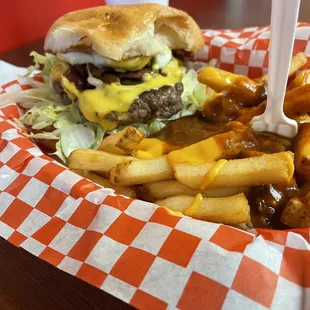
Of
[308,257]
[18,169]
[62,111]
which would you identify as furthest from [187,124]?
[308,257]

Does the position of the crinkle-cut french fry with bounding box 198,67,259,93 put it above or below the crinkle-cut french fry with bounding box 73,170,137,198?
above

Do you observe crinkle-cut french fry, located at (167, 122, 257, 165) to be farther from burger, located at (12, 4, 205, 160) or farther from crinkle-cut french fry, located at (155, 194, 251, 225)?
burger, located at (12, 4, 205, 160)

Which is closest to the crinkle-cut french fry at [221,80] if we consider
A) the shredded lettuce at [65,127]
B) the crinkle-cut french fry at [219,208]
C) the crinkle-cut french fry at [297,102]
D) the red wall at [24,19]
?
the crinkle-cut french fry at [297,102]

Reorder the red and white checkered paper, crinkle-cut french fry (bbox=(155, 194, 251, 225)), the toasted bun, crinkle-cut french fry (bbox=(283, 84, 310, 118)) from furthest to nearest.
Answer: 1. the toasted bun
2. crinkle-cut french fry (bbox=(283, 84, 310, 118))
3. crinkle-cut french fry (bbox=(155, 194, 251, 225))
4. the red and white checkered paper

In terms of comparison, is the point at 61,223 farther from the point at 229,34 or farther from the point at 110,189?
the point at 229,34

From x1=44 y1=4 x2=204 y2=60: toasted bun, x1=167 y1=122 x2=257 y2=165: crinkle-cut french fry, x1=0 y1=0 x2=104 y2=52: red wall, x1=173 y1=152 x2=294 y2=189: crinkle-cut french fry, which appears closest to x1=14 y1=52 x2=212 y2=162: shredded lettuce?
x1=44 y1=4 x2=204 y2=60: toasted bun

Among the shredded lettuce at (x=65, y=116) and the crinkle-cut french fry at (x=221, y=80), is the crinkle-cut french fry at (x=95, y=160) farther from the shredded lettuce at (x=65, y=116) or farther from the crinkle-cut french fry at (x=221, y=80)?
the crinkle-cut french fry at (x=221, y=80)

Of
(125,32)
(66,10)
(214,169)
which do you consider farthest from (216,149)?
(66,10)
